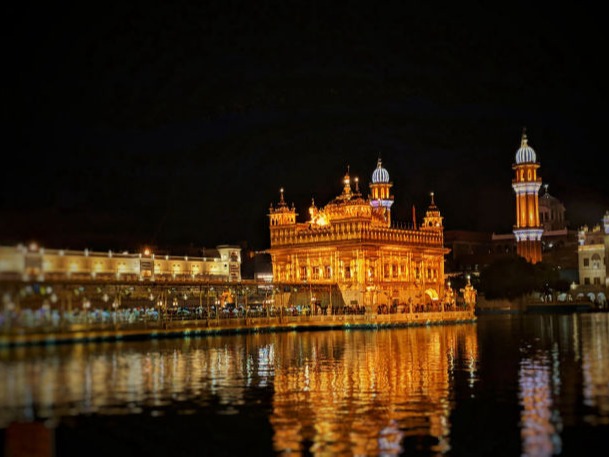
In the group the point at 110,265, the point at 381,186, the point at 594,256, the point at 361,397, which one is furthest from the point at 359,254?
the point at 361,397

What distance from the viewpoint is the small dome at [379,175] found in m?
135

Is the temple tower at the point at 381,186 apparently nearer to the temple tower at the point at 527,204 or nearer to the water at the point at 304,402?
the temple tower at the point at 527,204

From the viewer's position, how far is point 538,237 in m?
138

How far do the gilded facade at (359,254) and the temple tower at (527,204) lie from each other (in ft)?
108

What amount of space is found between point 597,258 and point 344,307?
183 feet

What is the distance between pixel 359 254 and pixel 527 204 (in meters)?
53.4

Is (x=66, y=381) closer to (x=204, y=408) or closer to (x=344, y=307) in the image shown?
(x=204, y=408)

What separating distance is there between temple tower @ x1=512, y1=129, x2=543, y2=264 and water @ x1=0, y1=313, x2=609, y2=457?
86407 mm

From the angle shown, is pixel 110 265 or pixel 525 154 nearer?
pixel 110 265

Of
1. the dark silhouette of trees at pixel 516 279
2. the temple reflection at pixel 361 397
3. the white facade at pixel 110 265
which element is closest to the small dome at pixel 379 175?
the dark silhouette of trees at pixel 516 279

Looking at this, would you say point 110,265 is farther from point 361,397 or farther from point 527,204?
point 527,204

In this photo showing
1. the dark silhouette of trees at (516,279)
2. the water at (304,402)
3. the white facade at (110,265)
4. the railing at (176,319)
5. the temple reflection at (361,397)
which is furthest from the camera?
the dark silhouette of trees at (516,279)

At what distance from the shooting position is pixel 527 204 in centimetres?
13950

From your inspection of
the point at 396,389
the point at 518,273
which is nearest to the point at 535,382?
the point at 396,389
